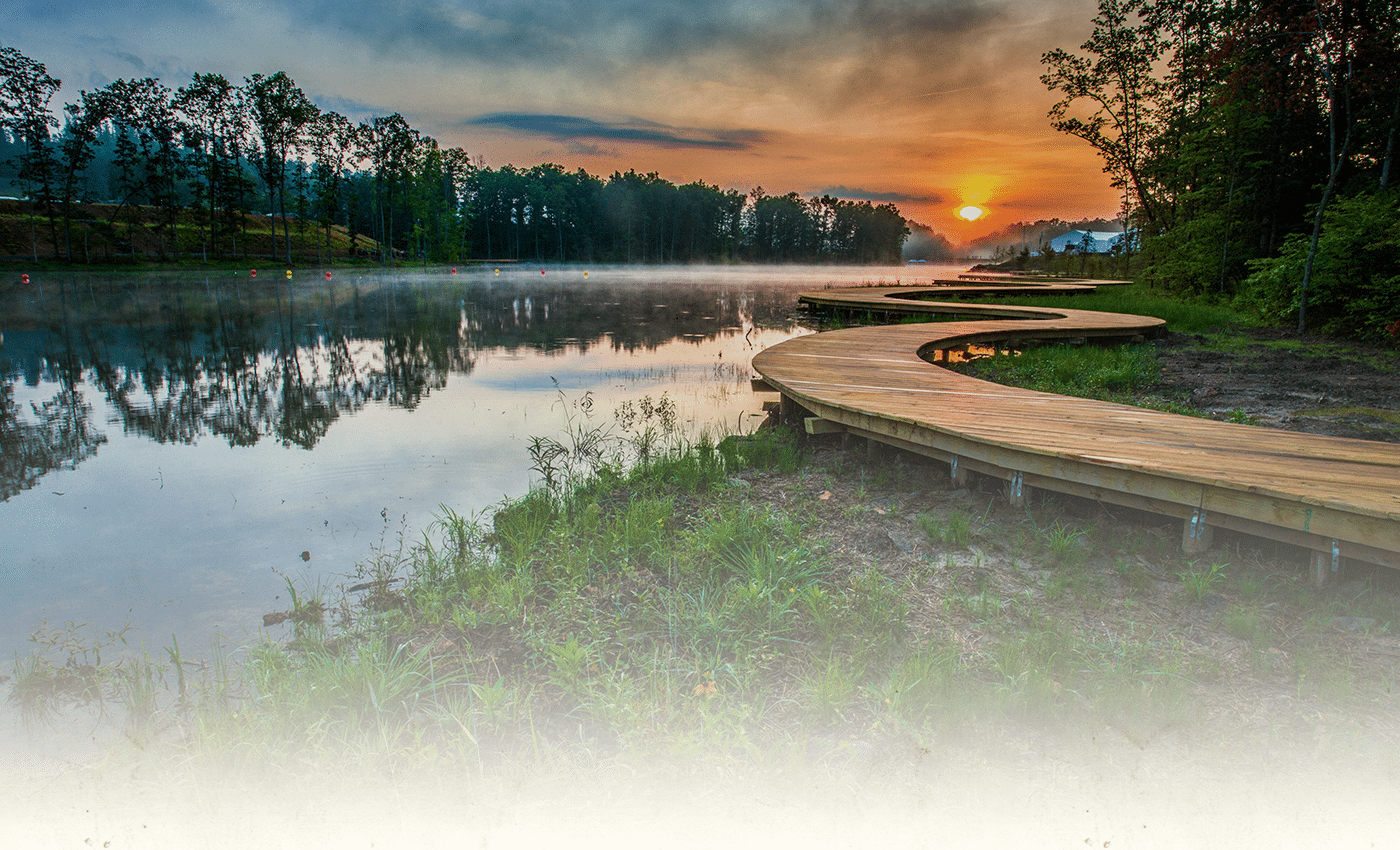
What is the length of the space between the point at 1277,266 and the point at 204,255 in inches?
2202

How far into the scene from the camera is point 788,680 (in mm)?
2826

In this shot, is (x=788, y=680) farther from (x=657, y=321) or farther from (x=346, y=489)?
(x=657, y=321)

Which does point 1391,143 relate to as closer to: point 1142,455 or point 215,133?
point 1142,455

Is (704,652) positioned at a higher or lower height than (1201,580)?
lower

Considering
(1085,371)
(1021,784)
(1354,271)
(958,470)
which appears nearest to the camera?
(1021,784)

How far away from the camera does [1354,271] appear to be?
37.4 ft

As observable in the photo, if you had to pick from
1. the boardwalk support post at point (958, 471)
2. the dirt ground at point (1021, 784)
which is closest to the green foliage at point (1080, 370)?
the boardwalk support post at point (958, 471)

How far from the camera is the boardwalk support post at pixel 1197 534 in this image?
3.40 metres

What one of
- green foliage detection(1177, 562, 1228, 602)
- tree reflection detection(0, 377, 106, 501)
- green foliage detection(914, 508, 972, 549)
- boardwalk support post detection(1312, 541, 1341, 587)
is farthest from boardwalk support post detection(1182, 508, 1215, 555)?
tree reflection detection(0, 377, 106, 501)

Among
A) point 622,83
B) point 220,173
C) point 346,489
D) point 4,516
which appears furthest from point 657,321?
point 220,173

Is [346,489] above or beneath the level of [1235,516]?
Answer: beneath

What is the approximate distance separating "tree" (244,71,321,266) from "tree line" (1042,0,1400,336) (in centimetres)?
5289

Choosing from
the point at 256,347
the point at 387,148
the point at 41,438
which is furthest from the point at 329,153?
the point at 41,438

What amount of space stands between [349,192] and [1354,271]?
243 ft
